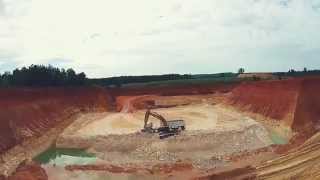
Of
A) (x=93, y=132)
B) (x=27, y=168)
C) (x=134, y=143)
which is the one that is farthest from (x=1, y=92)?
(x=27, y=168)

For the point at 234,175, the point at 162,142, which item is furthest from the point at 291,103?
the point at 234,175

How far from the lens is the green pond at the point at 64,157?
42.7 metres

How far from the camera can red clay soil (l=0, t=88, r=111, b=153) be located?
49969mm

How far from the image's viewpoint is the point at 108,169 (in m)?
36.5

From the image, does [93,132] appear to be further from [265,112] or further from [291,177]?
[291,177]

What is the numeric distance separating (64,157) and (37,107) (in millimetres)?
18969

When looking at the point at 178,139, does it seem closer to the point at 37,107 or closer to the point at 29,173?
the point at 29,173

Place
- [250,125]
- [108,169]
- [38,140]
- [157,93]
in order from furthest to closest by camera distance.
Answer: [157,93] → [250,125] → [38,140] → [108,169]

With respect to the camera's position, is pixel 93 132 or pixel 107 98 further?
pixel 107 98

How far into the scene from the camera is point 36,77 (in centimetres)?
9788

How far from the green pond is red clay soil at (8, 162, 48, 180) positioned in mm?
4302

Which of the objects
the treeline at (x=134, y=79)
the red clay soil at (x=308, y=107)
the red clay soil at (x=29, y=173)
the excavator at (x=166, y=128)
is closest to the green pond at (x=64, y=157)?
the red clay soil at (x=29, y=173)

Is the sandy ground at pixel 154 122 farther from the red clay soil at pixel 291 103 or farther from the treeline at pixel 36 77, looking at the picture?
the treeline at pixel 36 77

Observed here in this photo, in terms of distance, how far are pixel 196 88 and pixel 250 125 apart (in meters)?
52.4
